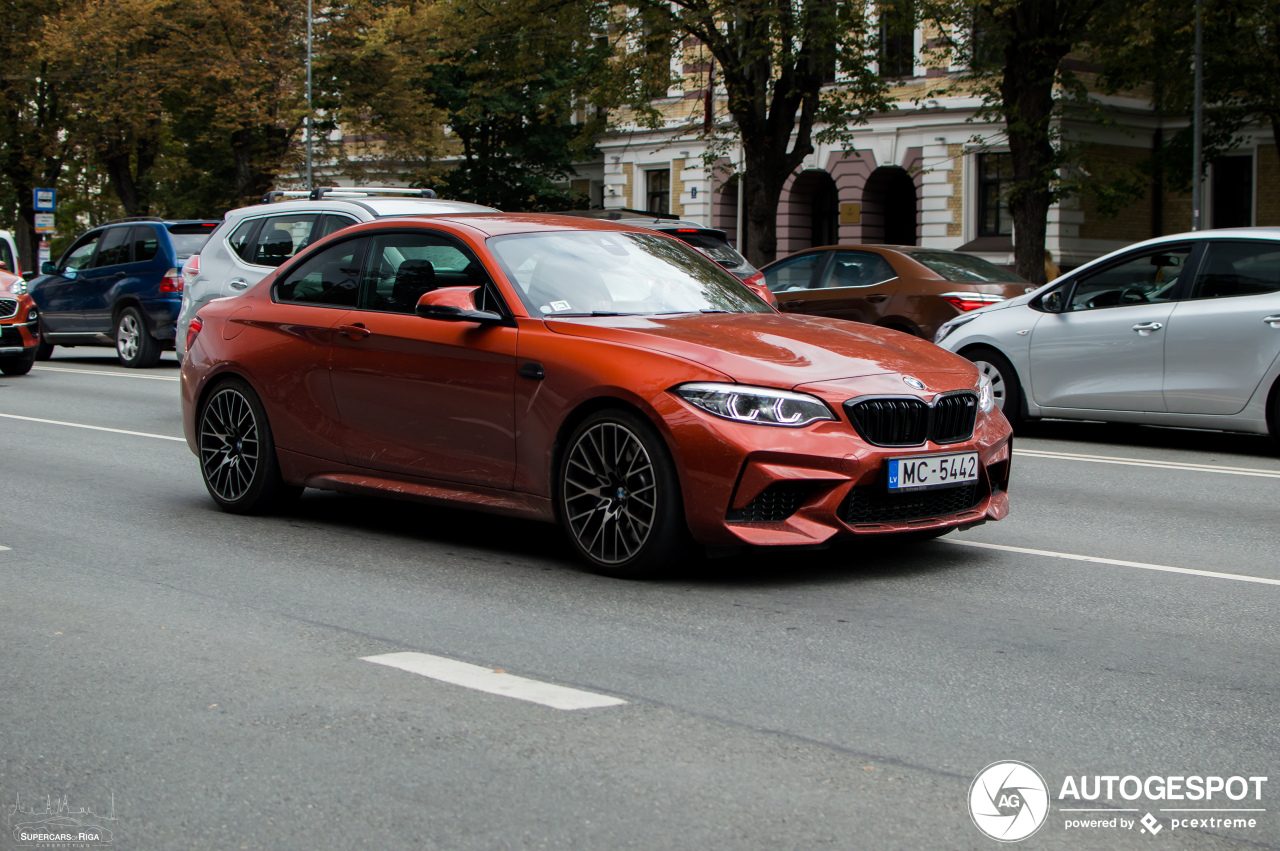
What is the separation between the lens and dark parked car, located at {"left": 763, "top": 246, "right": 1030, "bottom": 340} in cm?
1509

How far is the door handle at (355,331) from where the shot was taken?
290 inches

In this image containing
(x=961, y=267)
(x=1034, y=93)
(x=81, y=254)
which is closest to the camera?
(x=961, y=267)

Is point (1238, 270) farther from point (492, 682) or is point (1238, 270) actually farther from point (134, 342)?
point (134, 342)

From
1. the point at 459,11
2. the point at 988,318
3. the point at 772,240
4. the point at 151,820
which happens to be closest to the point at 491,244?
the point at 151,820

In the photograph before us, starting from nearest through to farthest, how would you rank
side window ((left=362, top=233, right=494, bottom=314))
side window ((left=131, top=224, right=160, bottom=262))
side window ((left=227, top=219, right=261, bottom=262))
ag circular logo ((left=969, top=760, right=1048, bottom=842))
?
ag circular logo ((left=969, top=760, right=1048, bottom=842)) → side window ((left=362, top=233, right=494, bottom=314)) → side window ((left=227, top=219, right=261, bottom=262)) → side window ((left=131, top=224, right=160, bottom=262))

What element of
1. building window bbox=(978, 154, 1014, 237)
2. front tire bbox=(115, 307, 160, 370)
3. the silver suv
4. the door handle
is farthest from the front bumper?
building window bbox=(978, 154, 1014, 237)

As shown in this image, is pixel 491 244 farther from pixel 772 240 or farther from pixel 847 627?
pixel 772 240

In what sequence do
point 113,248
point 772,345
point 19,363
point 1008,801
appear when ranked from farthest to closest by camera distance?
1. point 113,248
2. point 19,363
3. point 772,345
4. point 1008,801

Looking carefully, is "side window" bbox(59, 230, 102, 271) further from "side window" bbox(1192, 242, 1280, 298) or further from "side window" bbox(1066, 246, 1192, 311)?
"side window" bbox(1192, 242, 1280, 298)

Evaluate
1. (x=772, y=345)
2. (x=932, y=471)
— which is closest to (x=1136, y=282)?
(x=932, y=471)

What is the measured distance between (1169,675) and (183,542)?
15.1ft

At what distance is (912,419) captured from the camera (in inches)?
244

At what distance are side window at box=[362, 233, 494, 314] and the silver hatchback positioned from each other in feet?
20.5
